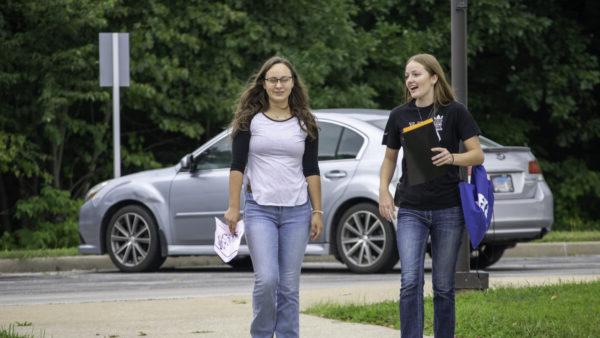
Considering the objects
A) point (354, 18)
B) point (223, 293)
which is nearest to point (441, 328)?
point (223, 293)

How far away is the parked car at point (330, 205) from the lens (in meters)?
14.1

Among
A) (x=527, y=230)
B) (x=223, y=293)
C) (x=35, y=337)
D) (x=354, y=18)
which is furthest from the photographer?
(x=354, y=18)

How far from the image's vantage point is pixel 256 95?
7.61 metres

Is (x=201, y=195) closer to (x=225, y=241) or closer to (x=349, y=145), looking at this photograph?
(x=349, y=145)

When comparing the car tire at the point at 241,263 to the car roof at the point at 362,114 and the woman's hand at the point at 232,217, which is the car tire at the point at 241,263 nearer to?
the car roof at the point at 362,114

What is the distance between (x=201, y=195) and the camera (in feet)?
49.5

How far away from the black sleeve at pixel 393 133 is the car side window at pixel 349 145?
675 centimetres

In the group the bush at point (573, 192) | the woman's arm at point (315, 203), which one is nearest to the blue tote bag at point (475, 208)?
the woman's arm at point (315, 203)

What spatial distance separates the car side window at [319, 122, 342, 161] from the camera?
573 inches

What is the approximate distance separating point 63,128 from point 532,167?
8.63 metres

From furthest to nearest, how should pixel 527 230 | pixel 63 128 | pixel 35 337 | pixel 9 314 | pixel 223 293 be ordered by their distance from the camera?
pixel 63 128 → pixel 527 230 → pixel 223 293 → pixel 9 314 → pixel 35 337

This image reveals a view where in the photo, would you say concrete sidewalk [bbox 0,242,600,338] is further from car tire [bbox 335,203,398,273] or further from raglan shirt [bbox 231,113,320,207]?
raglan shirt [bbox 231,113,320,207]

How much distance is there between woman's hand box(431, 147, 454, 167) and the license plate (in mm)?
6827

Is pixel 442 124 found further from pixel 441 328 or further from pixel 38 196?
pixel 38 196
